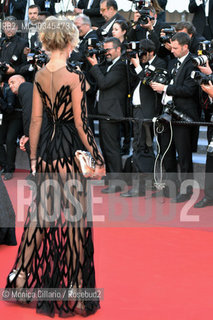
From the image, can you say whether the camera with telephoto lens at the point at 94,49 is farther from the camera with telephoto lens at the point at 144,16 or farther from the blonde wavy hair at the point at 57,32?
the blonde wavy hair at the point at 57,32

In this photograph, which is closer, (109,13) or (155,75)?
(155,75)

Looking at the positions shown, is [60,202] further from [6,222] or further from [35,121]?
[6,222]

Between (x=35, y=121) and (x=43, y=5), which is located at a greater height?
(x=43, y=5)

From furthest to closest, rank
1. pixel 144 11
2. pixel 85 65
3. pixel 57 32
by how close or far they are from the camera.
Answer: pixel 85 65 → pixel 144 11 → pixel 57 32

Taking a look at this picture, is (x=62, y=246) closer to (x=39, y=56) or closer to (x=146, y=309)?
(x=146, y=309)

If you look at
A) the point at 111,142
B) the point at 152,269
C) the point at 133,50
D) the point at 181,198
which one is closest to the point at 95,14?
the point at 133,50

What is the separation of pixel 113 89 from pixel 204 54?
1382 millimetres

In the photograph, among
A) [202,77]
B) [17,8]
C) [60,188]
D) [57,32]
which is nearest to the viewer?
[57,32]

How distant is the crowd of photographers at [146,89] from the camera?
5.84 m

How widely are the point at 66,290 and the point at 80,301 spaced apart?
0.10 metres

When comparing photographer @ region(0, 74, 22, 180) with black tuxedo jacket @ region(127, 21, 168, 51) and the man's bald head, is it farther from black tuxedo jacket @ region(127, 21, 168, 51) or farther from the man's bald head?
black tuxedo jacket @ region(127, 21, 168, 51)

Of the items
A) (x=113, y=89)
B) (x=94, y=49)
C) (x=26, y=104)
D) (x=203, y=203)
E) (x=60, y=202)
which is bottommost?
(x=203, y=203)

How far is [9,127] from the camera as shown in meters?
7.71

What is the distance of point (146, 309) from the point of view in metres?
3.30
